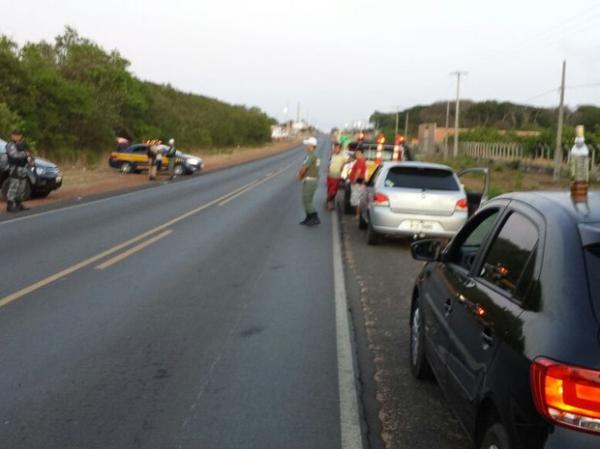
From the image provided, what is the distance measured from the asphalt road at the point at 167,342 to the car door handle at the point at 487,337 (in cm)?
140

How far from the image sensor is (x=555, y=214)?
343 cm

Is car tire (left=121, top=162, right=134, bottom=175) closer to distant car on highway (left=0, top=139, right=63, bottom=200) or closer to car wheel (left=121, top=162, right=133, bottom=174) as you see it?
car wheel (left=121, top=162, right=133, bottom=174)

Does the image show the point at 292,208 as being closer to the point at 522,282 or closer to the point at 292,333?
the point at 292,333

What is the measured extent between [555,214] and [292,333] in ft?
13.0

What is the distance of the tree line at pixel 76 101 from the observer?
37000mm

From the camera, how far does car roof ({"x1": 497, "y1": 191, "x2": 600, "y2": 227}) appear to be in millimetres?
3328

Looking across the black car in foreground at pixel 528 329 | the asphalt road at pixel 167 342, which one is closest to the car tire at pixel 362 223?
the asphalt road at pixel 167 342

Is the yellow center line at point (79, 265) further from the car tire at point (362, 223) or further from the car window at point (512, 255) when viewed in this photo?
the car window at point (512, 255)

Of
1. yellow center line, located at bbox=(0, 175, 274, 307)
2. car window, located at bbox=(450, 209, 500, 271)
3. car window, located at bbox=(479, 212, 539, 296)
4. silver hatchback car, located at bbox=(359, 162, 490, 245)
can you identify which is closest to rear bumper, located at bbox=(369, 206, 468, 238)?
silver hatchback car, located at bbox=(359, 162, 490, 245)

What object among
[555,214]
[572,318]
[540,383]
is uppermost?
[555,214]

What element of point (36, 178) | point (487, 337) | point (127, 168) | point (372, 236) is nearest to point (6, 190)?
point (36, 178)

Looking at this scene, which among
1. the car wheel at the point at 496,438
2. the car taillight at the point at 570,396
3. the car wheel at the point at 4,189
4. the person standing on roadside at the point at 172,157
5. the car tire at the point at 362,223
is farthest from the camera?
the person standing on roadside at the point at 172,157

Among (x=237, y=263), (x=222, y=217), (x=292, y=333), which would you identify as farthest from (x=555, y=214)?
(x=222, y=217)

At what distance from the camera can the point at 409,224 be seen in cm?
1284
